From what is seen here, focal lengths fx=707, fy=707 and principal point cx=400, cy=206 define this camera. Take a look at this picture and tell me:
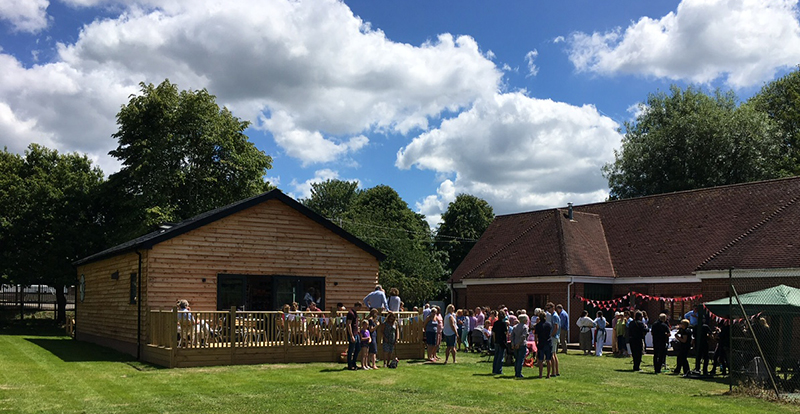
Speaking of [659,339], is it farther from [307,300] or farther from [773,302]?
[307,300]

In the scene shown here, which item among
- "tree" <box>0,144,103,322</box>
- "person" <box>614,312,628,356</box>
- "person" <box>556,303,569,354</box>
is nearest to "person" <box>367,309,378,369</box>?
"person" <box>556,303,569,354</box>

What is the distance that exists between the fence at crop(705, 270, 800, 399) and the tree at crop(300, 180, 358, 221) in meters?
65.1

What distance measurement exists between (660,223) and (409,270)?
2598 centimetres

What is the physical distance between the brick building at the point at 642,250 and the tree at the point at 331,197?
151 feet

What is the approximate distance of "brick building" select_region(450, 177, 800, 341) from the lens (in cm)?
2577

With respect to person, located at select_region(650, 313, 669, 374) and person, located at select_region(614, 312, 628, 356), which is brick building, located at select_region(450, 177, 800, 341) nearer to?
person, located at select_region(614, 312, 628, 356)

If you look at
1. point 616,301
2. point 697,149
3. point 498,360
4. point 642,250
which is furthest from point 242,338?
point 697,149

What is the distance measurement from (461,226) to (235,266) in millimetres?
48184

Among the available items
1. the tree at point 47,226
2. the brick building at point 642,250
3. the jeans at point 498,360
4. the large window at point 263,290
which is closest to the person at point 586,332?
the brick building at point 642,250

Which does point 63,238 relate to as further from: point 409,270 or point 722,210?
point 722,210

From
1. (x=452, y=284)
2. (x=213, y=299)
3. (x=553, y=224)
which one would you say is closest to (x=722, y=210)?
(x=553, y=224)

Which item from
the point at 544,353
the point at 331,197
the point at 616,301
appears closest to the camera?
the point at 544,353

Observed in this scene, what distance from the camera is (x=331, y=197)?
273ft

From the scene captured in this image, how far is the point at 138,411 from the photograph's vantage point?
11273 millimetres
